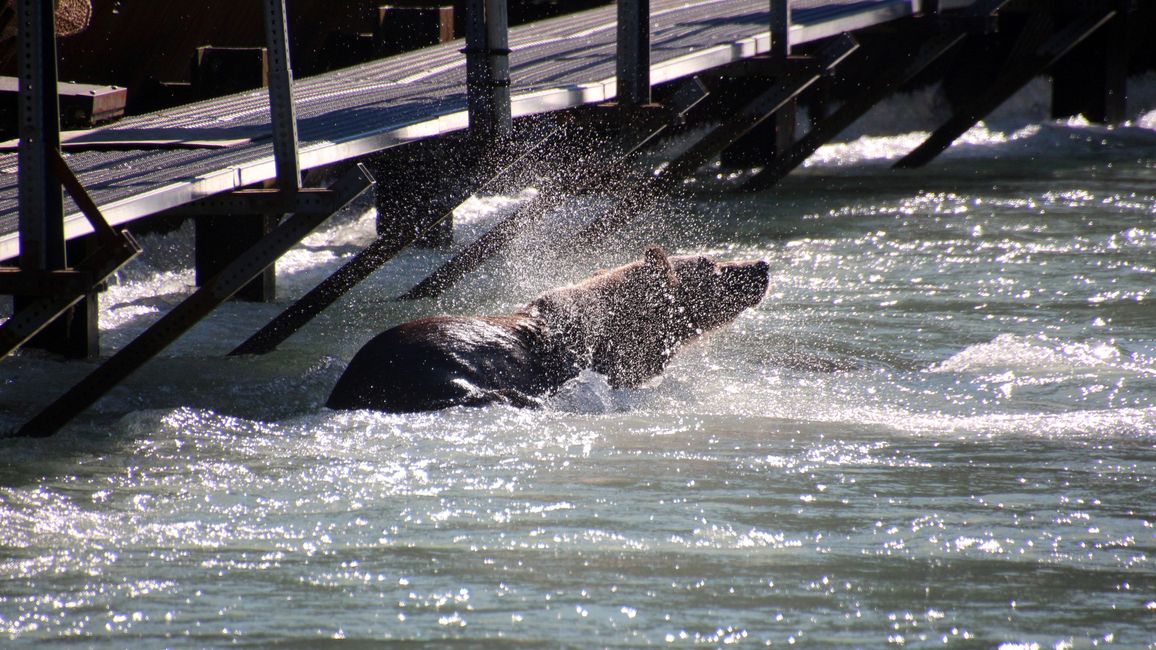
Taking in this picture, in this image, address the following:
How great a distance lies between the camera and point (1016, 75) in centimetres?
1553

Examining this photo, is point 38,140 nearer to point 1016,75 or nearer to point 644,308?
point 644,308

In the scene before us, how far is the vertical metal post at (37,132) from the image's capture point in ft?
16.1

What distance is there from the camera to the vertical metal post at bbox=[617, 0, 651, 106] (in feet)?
28.5

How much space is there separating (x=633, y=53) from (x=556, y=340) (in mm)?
2397

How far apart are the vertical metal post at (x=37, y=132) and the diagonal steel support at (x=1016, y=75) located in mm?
12107

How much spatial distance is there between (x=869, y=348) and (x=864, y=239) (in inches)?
164

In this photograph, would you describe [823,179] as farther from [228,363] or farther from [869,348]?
[228,363]

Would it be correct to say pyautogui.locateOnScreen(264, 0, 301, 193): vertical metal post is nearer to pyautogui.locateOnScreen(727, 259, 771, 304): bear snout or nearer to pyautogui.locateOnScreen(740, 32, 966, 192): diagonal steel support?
pyautogui.locateOnScreen(727, 259, 771, 304): bear snout

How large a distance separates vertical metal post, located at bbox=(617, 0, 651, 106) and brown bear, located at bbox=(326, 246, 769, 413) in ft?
4.10

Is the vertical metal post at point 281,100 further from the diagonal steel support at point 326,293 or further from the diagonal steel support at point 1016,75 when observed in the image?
the diagonal steel support at point 1016,75

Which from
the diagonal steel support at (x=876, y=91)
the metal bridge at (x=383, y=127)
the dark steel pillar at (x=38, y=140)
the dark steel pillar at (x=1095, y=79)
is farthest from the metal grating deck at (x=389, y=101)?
the dark steel pillar at (x=1095, y=79)

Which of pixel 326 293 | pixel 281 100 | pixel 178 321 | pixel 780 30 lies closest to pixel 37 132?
pixel 281 100

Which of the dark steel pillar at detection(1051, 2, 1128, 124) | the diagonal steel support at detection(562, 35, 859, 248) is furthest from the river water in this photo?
the dark steel pillar at detection(1051, 2, 1128, 124)

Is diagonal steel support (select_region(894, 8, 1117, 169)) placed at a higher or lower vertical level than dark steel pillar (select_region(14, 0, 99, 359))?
lower
